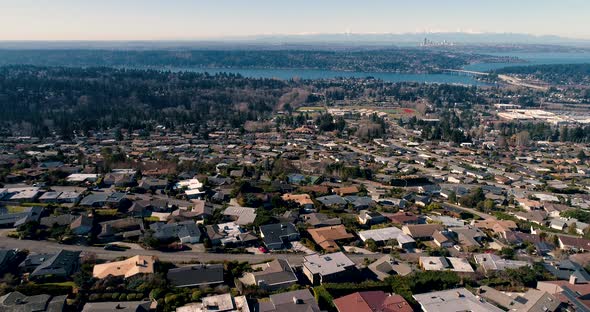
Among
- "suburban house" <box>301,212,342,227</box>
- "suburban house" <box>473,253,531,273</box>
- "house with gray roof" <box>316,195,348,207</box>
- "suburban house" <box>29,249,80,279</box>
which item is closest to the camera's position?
"suburban house" <box>29,249,80,279</box>

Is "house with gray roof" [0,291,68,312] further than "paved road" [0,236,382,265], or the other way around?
"paved road" [0,236,382,265]

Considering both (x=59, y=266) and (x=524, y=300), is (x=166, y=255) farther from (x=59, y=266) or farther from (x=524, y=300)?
(x=524, y=300)

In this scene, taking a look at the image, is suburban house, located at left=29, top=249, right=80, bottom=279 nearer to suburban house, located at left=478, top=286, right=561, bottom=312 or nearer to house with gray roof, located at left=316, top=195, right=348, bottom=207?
house with gray roof, located at left=316, top=195, right=348, bottom=207

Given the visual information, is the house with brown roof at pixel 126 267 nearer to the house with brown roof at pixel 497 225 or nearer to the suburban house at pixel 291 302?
the suburban house at pixel 291 302

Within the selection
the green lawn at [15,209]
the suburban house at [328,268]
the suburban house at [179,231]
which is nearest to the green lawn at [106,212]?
the suburban house at [179,231]

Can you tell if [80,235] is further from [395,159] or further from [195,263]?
[395,159]

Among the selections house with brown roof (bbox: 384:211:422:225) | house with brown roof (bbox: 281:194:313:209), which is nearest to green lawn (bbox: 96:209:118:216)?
house with brown roof (bbox: 281:194:313:209)

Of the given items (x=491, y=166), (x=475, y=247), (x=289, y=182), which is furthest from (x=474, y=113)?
(x=475, y=247)
